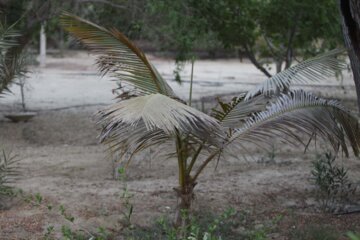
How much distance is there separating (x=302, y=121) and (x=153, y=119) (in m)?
1.56

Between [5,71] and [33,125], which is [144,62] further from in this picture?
[33,125]

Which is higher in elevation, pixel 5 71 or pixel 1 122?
pixel 5 71

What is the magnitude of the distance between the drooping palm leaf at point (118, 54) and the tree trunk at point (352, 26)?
5.05 ft

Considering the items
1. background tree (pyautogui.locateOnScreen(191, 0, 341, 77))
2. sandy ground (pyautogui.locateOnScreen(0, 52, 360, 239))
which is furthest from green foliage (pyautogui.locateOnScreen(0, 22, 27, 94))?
background tree (pyautogui.locateOnScreen(191, 0, 341, 77))

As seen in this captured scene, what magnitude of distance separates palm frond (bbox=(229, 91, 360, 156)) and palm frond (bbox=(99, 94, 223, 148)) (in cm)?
51

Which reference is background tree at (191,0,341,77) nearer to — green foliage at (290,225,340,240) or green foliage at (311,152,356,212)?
green foliage at (311,152,356,212)

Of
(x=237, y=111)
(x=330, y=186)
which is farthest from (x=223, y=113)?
(x=330, y=186)

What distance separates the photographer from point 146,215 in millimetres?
6562

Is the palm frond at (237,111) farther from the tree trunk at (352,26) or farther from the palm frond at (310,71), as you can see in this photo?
the tree trunk at (352,26)

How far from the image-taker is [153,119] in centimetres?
Answer: 401

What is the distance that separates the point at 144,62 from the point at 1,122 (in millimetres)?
8569

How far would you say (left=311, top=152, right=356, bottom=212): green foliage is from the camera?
6691 mm

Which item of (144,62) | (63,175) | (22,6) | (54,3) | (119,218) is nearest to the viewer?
(144,62)

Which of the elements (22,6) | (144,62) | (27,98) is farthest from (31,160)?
(27,98)
